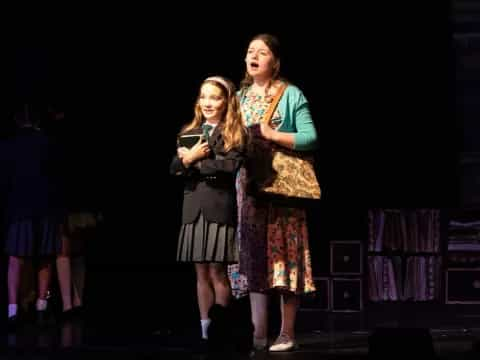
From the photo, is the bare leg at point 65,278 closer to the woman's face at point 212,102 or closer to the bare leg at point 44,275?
the bare leg at point 44,275

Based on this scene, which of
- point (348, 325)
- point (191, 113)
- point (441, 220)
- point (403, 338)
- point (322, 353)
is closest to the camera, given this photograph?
point (403, 338)

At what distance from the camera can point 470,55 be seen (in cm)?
819

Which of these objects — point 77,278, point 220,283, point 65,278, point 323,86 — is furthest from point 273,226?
point 323,86

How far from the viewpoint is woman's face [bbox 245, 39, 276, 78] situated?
514cm

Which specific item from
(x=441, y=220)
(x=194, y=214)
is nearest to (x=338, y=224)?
(x=441, y=220)

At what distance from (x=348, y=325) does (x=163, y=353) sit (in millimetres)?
1648

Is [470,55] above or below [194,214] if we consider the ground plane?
above

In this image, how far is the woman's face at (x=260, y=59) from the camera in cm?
514

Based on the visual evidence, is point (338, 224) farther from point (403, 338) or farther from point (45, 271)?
point (403, 338)

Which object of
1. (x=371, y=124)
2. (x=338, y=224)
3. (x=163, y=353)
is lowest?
(x=163, y=353)

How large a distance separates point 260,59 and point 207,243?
35.0 inches

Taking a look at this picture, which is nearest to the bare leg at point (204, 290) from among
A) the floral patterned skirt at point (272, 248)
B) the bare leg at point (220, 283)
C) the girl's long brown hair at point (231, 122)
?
the bare leg at point (220, 283)

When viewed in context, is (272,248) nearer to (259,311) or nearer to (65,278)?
(259,311)

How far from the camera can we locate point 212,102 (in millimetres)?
5234
